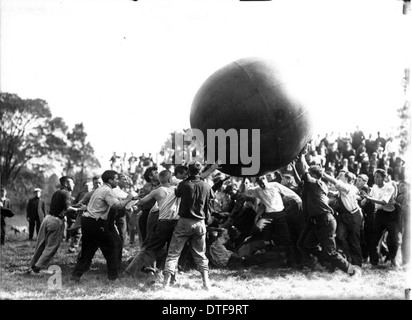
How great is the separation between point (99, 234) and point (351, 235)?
14.8 ft

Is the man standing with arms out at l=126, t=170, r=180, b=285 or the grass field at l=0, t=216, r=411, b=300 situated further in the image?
the man standing with arms out at l=126, t=170, r=180, b=285

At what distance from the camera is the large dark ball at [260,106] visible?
6.67 m

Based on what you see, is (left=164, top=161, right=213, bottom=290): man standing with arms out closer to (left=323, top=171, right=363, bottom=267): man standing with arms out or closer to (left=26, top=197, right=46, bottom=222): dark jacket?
(left=323, top=171, right=363, bottom=267): man standing with arms out

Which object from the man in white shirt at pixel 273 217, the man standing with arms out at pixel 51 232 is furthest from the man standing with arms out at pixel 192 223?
the man standing with arms out at pixel 51 232

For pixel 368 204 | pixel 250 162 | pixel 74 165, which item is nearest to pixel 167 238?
pixel 250 162

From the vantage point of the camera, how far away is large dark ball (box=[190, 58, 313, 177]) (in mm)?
6672

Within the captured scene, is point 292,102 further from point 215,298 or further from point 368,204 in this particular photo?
point 368,204

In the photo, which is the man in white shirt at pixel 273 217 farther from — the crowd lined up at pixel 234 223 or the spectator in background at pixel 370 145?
the spectator in background at pixel 370 145

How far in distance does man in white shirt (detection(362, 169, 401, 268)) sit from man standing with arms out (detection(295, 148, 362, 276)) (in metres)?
1.00

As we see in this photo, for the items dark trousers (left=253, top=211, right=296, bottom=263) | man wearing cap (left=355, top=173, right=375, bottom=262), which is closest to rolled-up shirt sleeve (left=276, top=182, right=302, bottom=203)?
dark trousers (left=253, top=211, right=296, bottom=263)

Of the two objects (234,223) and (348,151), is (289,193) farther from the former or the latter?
(348,151)

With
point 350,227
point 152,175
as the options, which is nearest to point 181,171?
point 152,175

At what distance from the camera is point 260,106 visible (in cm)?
666

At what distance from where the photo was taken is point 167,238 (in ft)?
25.7
